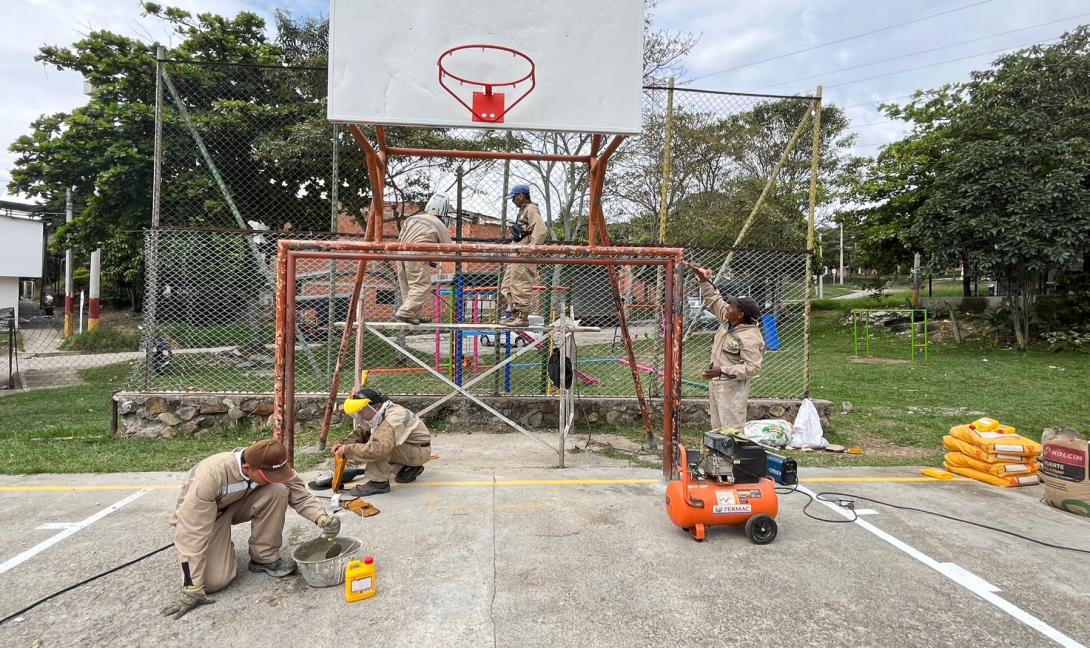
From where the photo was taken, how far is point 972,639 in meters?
2.94

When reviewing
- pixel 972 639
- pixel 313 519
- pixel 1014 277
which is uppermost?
pixel 1014 277

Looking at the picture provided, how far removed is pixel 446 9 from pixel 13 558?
16.2 feet

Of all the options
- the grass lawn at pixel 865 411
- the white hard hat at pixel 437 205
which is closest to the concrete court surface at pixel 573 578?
the grass lawn at pixel 865 411

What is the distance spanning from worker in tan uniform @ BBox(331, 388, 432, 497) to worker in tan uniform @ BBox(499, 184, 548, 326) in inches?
71.2

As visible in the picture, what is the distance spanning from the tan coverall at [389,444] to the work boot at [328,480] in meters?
0.22

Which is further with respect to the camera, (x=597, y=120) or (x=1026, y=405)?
(x=1026, y=405)

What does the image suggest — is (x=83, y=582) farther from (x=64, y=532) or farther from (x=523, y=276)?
(x=523, y=276)

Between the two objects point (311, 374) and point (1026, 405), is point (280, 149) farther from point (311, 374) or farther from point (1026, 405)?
point (1026, 405)

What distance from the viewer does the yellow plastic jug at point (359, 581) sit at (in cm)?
317

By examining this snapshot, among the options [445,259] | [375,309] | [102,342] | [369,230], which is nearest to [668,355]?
[445,259]

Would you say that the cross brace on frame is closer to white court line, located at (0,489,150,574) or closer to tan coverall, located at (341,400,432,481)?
tan coverall, located at (341,400,432,481)

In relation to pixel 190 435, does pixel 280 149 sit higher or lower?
higher

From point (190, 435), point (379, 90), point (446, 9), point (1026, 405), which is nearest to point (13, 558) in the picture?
point (190, 435)

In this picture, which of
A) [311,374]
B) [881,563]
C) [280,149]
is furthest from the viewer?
[280,149]
